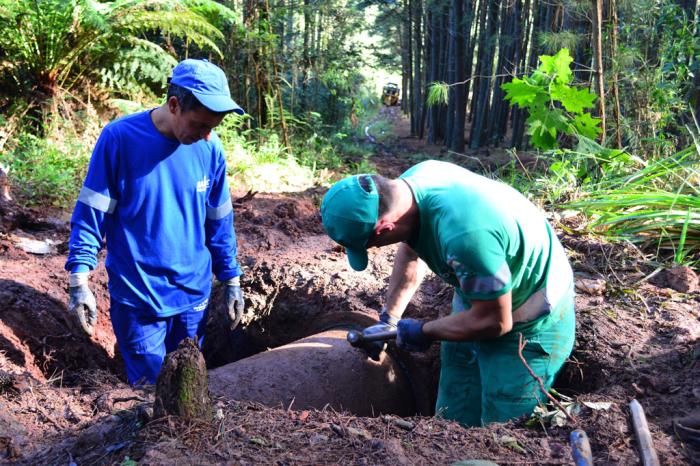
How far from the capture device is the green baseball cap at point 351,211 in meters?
2.10

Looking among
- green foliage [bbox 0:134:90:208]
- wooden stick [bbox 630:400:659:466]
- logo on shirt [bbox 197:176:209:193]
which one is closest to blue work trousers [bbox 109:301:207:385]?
logo on shirt [bbox 197:176:209:193]

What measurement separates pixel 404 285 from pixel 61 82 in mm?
6022

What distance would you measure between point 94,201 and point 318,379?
1.41 meters

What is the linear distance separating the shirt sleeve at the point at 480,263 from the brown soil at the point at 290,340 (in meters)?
0.55

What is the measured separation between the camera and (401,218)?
7.30 ft

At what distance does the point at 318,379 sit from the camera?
307 cm

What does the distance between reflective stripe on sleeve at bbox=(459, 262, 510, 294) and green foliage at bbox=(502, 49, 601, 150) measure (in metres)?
3.52

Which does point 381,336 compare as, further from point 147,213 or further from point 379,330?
point 147,213

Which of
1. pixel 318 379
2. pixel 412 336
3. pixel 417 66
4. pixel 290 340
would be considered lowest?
pixel 290 340

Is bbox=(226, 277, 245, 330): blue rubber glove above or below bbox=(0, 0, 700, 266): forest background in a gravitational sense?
below

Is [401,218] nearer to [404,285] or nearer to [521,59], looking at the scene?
[404,285]

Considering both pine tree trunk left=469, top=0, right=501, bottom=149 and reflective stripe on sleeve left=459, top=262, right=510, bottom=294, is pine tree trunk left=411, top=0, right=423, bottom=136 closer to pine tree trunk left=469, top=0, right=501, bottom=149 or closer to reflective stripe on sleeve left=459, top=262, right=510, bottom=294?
pine tree trunk left=469, top=0, right=501, bottom=149

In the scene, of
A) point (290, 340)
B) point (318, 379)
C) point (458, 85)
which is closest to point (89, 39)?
point (290, 340)

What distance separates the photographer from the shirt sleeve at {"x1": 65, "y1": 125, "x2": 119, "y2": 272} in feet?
8.76
